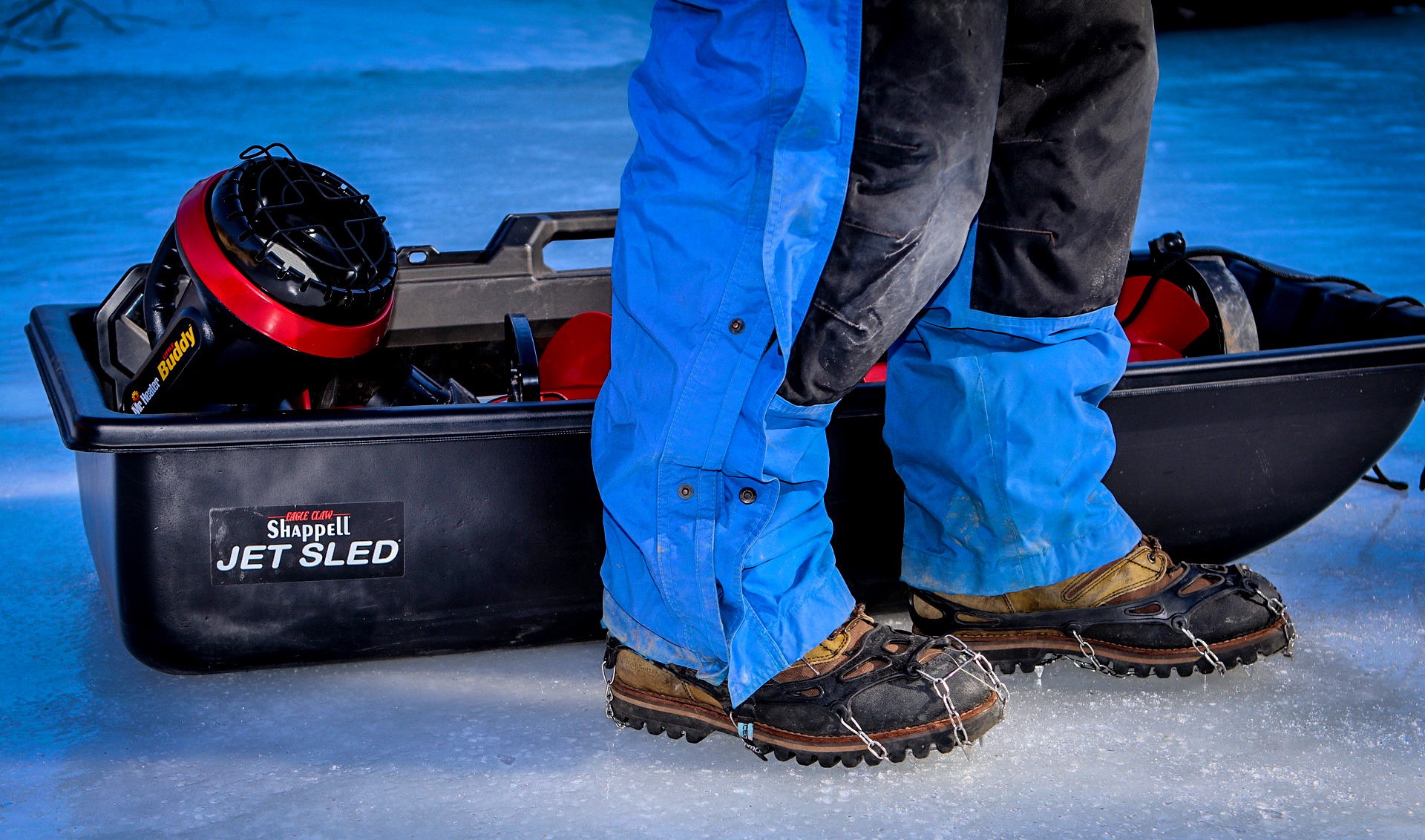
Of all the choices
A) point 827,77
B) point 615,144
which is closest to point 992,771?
point 827,77

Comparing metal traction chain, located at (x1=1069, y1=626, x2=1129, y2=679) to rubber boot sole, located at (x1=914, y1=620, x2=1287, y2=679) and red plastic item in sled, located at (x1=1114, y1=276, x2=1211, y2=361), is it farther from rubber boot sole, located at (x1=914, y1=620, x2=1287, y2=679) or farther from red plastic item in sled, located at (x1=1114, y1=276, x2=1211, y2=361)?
red plastic item in sled, located at (x1=1114, y1=276, x2=1211, y2=361)

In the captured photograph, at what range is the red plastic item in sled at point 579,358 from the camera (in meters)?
1.57

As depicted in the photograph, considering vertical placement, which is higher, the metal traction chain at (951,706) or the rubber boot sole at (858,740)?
the metal traction chain at (951,706)

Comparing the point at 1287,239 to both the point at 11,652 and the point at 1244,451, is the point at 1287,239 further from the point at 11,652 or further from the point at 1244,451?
the point at 11,652

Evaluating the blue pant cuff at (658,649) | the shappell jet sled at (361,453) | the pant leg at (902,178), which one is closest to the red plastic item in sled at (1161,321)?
the shappell jet sled at (361,453)

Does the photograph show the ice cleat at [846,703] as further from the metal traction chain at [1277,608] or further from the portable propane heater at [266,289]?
the portable propane heater at [266,289]

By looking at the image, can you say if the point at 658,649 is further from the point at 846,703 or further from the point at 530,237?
the point at 530,237

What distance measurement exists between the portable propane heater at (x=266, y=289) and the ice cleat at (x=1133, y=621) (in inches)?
26.1

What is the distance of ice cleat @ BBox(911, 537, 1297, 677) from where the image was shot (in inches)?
48.8

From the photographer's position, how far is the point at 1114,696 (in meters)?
1.23

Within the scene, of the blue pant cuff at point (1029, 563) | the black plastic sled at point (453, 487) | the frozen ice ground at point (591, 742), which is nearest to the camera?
the frozen ice ground at point (591, 742)

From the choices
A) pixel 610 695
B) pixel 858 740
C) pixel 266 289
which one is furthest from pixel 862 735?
pixel 266 289

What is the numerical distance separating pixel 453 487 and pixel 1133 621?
68cm

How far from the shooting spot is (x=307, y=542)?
1.17 metres
